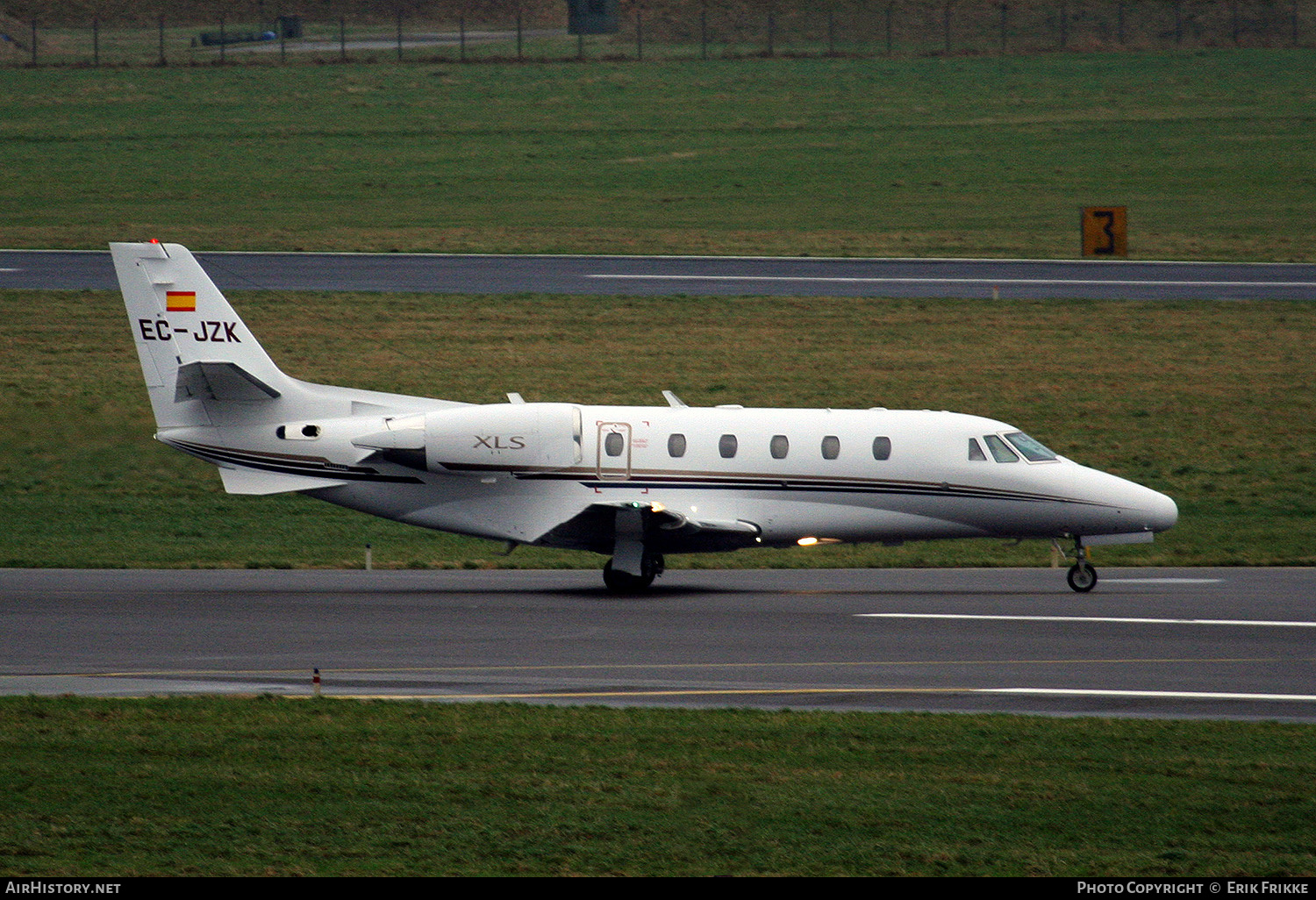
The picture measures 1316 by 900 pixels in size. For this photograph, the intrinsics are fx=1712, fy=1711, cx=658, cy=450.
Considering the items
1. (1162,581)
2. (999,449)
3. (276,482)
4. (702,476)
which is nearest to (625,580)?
(702,476)

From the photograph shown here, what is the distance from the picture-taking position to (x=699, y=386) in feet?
141

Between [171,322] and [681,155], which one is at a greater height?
[681,155]

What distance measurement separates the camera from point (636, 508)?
26453 mm

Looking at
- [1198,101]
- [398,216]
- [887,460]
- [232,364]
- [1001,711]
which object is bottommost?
[1001,711]

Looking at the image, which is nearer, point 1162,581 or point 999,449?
point 999,449

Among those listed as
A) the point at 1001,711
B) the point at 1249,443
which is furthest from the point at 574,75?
the point at 1001,711

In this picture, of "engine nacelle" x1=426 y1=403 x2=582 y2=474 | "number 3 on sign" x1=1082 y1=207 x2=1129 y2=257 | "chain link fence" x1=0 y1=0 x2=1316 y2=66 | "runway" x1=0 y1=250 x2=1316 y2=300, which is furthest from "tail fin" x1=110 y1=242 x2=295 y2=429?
"chain link fence" x1=0 y1=0 x2=1316 y2=66

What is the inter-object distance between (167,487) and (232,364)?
10.7 m

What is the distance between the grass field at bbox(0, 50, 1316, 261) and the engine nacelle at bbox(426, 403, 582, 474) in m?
33.0

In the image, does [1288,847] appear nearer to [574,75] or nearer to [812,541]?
[812,541]

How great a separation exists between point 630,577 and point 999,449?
6266 millimetres

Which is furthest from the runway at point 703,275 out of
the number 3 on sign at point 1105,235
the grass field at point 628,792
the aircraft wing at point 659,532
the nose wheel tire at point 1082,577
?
the grass field at point 628,792

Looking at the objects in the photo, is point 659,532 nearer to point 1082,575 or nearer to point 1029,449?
point 1029,449

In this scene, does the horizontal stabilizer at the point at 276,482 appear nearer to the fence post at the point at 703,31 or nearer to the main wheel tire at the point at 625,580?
the main wheel tire at the point at 625,580
